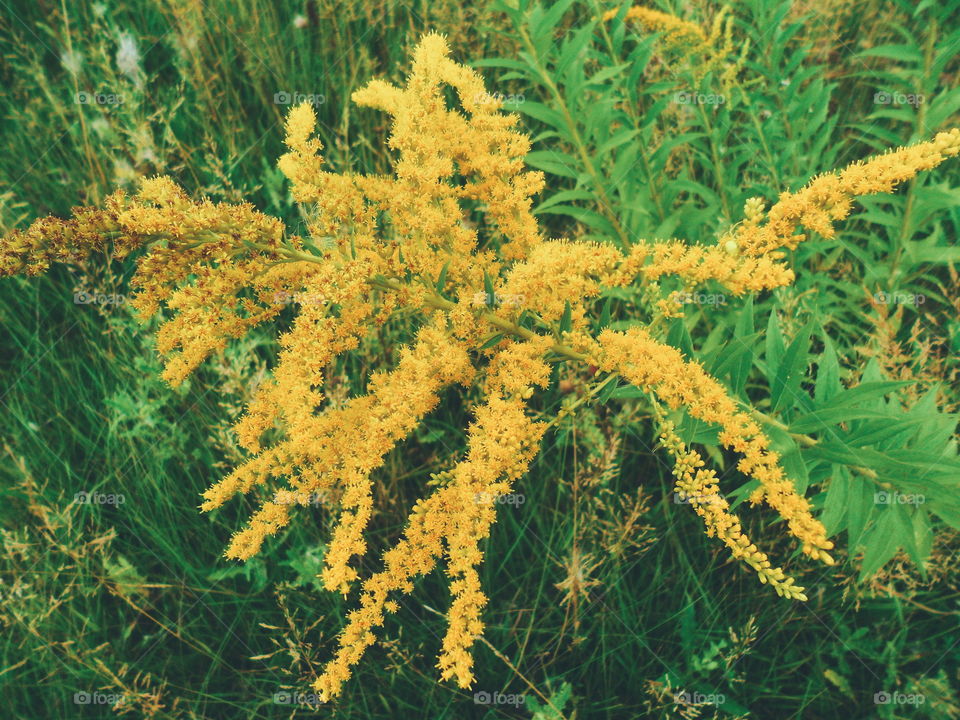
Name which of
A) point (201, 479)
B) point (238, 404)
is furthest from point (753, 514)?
point (201, 479)

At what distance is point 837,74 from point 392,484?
4.16 meters

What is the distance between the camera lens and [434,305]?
2244mm
